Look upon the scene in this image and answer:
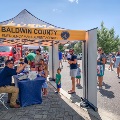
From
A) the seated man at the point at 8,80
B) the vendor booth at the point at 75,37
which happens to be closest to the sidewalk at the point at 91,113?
the vendor booth at the point at 75,37

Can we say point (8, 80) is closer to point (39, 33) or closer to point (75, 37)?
point (39, 33)

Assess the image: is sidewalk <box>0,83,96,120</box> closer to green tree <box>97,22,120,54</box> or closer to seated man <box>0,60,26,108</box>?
seated man <box>0,60,26,108</box>

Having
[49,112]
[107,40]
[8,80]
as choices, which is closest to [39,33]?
[8,80]

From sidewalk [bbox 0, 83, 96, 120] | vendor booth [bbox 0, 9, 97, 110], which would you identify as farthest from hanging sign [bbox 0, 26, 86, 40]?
sidewalk [bbox 0, 83, 96, 120]

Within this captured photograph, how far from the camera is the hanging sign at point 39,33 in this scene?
542cm

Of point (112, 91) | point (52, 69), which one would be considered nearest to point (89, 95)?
point (112, 91)

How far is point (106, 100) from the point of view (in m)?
6.78

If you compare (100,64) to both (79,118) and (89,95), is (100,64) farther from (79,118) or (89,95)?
(79,118)

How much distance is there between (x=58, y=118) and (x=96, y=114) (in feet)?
3.73

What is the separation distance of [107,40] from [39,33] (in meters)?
32.7

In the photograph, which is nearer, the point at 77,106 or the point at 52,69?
the point at 77,106

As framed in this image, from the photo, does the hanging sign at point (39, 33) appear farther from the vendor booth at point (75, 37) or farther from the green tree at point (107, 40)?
the green tree at point (107, 40)

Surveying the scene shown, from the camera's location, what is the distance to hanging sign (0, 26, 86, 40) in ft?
17.8

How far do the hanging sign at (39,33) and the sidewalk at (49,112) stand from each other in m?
2.20
